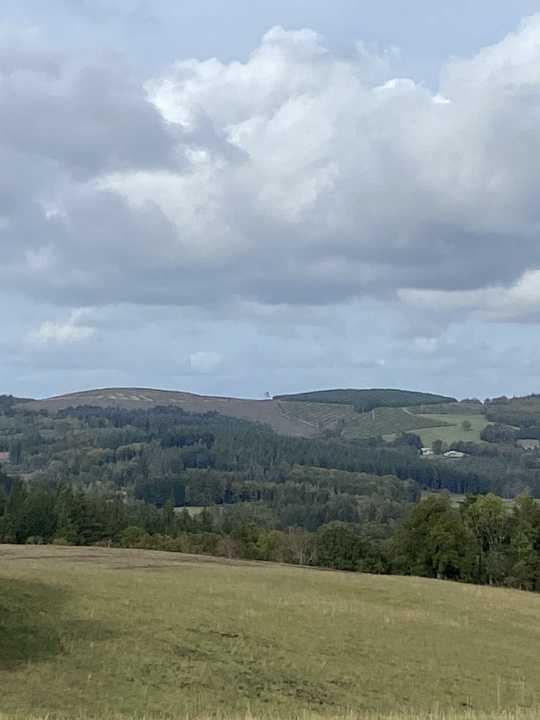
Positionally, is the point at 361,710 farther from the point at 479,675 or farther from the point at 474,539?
the point at 474,539

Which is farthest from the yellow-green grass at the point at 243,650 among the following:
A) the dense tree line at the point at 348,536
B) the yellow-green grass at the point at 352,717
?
the dense tree line at the point at 348,536

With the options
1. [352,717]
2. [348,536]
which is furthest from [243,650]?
[348,536]

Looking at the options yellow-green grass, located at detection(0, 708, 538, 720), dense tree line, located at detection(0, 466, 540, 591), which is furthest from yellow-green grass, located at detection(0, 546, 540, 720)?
dense tree line, located at detection(0, 466, 540, 591)

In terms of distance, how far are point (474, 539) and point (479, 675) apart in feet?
197

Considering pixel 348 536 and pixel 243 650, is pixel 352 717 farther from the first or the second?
pixel 348 536

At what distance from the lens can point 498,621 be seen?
47.2 m

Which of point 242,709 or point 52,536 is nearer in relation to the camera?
point 242,709

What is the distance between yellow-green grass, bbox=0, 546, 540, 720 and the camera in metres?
26.4

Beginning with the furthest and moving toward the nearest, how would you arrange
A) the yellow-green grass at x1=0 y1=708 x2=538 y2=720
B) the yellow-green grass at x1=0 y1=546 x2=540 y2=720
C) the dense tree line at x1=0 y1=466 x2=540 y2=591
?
the dense tree line at x1=0 y1=466 x2=540 y2=591, the yellow-green grass at x1=0 y1=546 x2=540 y2=720, the yellow-green grass at x1=0 y1=708 x2=538 y2=720

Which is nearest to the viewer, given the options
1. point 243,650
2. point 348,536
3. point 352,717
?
point 352,717

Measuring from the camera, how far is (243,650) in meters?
33.0

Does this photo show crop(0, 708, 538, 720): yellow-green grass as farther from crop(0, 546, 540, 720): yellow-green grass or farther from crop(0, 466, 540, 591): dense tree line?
crop(0, 466, 540, 591): dense tree line

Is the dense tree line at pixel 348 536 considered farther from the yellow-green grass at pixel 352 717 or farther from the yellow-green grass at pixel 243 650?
the yellow-green grass at pixel 352 717

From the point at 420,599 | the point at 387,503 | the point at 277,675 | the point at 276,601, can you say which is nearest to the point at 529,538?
the point at 420,599
